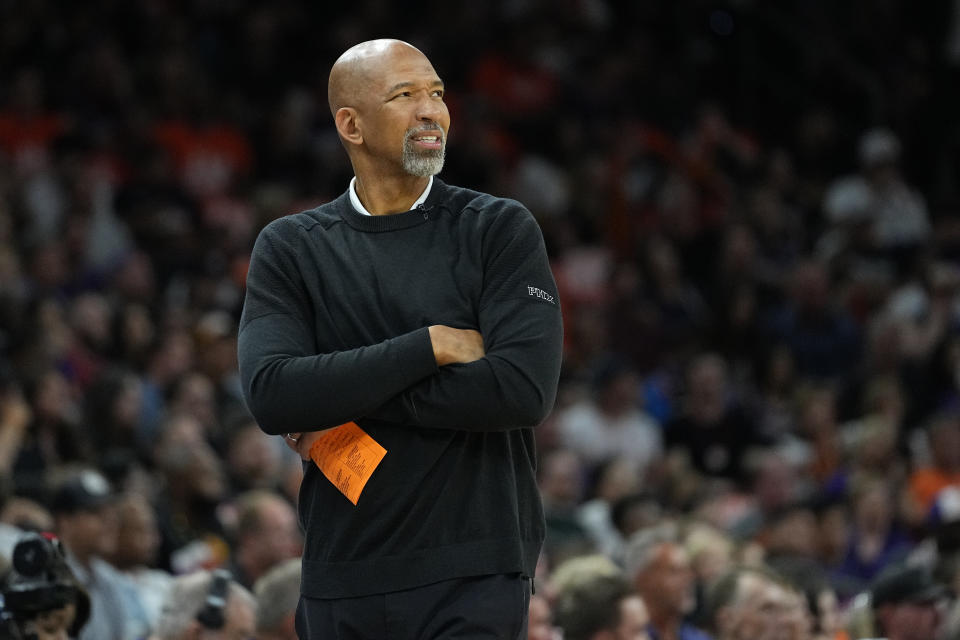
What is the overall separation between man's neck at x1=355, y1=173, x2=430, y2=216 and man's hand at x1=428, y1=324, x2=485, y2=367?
306mm

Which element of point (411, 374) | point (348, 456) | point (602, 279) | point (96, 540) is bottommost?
point (96, 540)

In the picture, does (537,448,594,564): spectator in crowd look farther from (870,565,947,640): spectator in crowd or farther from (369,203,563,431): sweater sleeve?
(369,203,563,431): sweater sleeve

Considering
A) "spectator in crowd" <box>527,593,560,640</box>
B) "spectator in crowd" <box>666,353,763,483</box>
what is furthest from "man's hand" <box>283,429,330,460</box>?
"spectator in crowd" <box>666,353,763,483</box>

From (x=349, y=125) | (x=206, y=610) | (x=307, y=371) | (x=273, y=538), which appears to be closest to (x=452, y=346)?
(x=307, y=371)

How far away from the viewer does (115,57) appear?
1045 centimetres

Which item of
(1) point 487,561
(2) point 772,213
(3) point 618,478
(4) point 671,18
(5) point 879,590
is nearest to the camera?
(1) point 487,561

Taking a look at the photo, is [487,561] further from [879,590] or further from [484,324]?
[879,590]

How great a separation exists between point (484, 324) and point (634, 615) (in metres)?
2.42

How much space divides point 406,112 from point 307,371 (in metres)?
0.53

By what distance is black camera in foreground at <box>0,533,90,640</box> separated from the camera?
351cm

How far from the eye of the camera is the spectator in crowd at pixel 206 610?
450cm

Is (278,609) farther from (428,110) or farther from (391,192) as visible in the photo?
(428,110)

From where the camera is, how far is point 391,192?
121 inches

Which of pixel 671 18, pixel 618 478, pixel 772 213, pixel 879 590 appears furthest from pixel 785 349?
pixel 879 590
